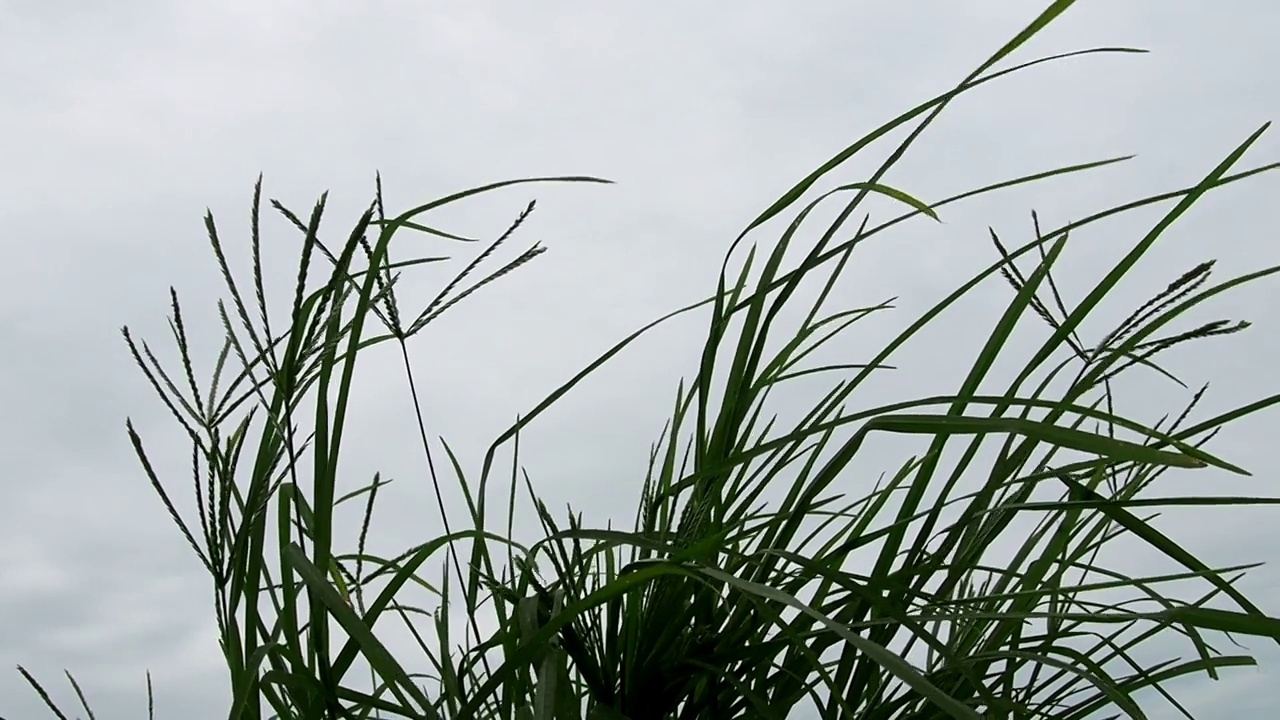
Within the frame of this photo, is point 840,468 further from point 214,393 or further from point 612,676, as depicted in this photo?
point 214,393

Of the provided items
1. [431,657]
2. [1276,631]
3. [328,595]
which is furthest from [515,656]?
[1276,631]

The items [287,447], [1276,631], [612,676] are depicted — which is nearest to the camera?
[1276,631]

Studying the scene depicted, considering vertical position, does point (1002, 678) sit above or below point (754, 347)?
below

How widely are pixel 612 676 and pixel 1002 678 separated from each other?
0.79 feet

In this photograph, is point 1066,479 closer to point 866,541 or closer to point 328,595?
point 866,541

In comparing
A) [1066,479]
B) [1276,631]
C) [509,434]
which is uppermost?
[509,434]

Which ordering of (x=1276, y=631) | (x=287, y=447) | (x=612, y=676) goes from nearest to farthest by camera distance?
(x=1276, y=631)
(x=287, y=447)
(x=612, y=676)

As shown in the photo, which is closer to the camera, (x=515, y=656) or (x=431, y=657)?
(x=515, y=656)

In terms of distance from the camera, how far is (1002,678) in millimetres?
732

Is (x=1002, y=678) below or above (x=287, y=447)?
below

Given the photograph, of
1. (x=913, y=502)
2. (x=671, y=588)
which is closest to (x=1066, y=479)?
(x=913, y=502)

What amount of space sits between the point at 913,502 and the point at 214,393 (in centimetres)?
39

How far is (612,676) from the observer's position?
698mm

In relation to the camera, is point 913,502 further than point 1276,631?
Yes
